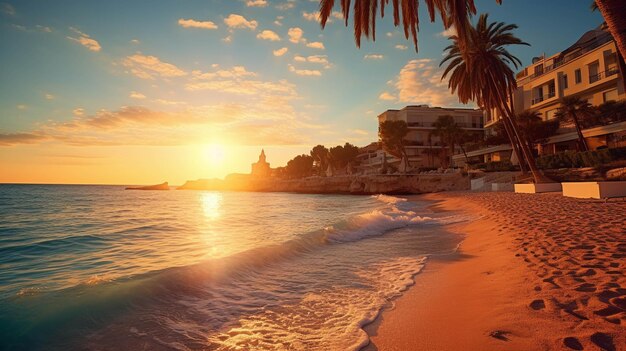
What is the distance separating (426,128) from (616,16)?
70764 mm

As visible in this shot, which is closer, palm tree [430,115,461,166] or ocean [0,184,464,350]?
ocean [0,184,464,350]

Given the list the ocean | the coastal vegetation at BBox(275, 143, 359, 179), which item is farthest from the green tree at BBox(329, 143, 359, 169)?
the ocean

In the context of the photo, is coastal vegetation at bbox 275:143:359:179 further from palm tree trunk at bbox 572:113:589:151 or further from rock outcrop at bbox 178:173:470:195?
palm tree trunk at bbox 572:113:589:151

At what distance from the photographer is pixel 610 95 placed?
3550 cm

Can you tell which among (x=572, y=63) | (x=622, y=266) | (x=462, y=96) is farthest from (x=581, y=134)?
(x=622, y=266)

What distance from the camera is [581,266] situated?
5.02 m

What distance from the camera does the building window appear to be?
3491 cm

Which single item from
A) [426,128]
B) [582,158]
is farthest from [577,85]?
[426,128]

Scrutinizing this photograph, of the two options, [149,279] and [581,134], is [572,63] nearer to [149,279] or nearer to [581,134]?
[581,134]

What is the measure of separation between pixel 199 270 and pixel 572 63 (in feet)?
165

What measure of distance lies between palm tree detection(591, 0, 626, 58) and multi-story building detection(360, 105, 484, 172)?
64883 millimetres

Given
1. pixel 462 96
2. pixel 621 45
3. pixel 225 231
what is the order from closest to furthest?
pixel 621 45 < pixel 225 231 < pixel 462 96

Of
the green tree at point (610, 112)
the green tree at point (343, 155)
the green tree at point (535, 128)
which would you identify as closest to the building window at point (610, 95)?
the green tree at point (610, 112)

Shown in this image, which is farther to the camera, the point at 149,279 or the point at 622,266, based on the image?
the point at 149,279
